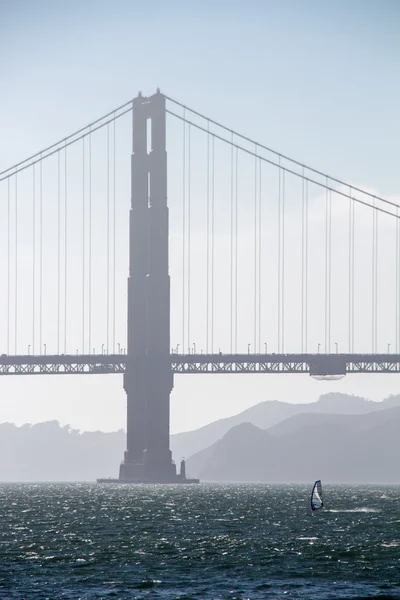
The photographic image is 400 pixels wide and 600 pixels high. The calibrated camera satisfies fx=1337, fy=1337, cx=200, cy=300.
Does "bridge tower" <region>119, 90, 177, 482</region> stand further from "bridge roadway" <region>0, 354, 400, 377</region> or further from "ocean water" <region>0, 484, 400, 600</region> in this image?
"ocean water" <region>0, 484, 400, 600</region>

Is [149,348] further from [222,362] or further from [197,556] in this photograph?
[197,556]

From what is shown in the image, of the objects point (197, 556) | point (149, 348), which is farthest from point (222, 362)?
point (197, 556)

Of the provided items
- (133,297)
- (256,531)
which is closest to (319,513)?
(256,531)

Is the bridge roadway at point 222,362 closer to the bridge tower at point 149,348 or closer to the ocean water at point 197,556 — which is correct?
the bridge tower at point 149,348

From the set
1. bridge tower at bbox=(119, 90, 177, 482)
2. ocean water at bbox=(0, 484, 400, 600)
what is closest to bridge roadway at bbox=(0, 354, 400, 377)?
bridge tower at bbox=(119, 90, 177, 482)

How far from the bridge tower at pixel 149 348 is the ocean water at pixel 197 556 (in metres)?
74.8

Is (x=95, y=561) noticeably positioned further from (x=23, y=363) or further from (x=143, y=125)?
(x=143, y=125)

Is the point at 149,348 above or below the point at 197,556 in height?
above

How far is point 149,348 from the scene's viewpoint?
163m

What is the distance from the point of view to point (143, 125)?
176750 mm

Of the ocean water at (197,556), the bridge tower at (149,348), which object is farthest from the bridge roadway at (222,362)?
the ocean water at (197,556)

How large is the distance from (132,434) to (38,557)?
372ft

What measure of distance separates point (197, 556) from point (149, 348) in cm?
10935

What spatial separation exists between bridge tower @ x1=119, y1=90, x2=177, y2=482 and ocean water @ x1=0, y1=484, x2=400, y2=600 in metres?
74.8
